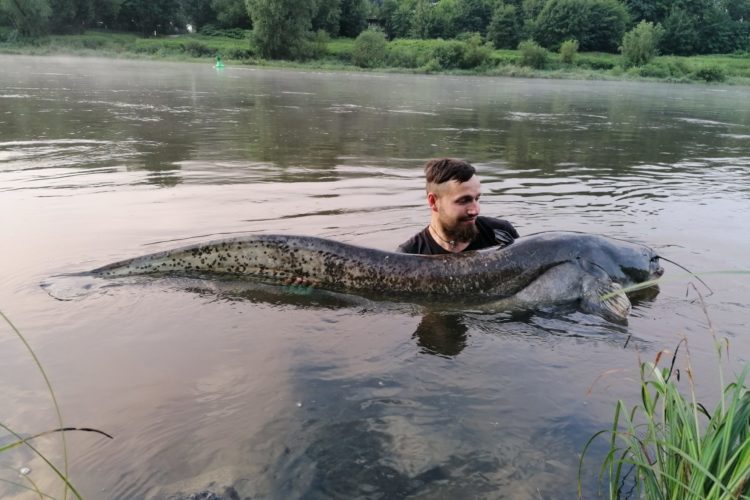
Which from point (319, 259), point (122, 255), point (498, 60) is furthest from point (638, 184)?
point (498, 60)

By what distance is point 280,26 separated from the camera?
236 feet

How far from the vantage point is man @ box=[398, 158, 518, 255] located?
4.59 m

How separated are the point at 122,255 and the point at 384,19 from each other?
117 m

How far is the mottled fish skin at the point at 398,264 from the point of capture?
475 centimetres

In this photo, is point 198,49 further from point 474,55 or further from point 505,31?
point 505,31

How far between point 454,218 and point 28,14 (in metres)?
89.8

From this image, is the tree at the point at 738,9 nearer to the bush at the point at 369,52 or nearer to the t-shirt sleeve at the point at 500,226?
the bush at the point at 369,52

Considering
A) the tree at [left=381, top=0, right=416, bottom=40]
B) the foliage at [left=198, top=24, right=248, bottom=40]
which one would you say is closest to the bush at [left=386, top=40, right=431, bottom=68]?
the foliage at [left=198, top=24, right=248, bottom=40]

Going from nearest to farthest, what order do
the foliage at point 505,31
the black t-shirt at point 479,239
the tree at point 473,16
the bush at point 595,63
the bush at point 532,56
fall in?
the black t-shirt at point 479,239, the bush at point 532,56, the bush at point 595,63, the foliage at point 505,31, the tree at point 473,16

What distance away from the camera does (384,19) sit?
A: 371 ft

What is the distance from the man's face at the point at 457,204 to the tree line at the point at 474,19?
3030 inches

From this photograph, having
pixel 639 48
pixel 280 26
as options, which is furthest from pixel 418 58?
pixel 639 48

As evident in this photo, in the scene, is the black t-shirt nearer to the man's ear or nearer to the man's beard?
the man's beard

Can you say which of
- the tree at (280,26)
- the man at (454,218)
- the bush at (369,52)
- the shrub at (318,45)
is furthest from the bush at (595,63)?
the man at (454,218)
